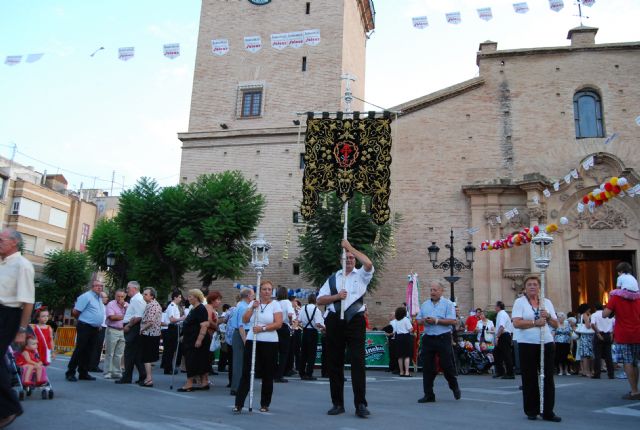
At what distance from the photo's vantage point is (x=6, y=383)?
5078 mm

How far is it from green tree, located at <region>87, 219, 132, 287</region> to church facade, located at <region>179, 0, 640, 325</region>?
5.99 metres

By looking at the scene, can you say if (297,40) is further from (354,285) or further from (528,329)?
(528,329)

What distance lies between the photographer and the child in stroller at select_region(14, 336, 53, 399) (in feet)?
24.6

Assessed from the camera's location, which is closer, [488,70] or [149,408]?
[149,408]

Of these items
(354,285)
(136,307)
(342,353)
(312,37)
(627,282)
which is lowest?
(342,353)

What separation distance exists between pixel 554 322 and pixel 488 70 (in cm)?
2240

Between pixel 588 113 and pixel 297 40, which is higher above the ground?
pixel 297 40

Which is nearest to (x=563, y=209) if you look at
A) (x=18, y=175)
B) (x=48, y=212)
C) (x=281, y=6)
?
(x=281, y=6)

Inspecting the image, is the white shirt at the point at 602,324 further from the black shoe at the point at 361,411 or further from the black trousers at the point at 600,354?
the black shoe at the point at 361,411

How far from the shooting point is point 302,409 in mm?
7379

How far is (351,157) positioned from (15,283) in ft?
18.8

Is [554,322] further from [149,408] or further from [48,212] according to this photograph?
[48,212]

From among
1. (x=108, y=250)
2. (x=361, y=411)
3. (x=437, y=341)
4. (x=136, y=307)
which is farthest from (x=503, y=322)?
(x=108, y=250)

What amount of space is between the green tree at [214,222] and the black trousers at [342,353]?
55.7 feet
